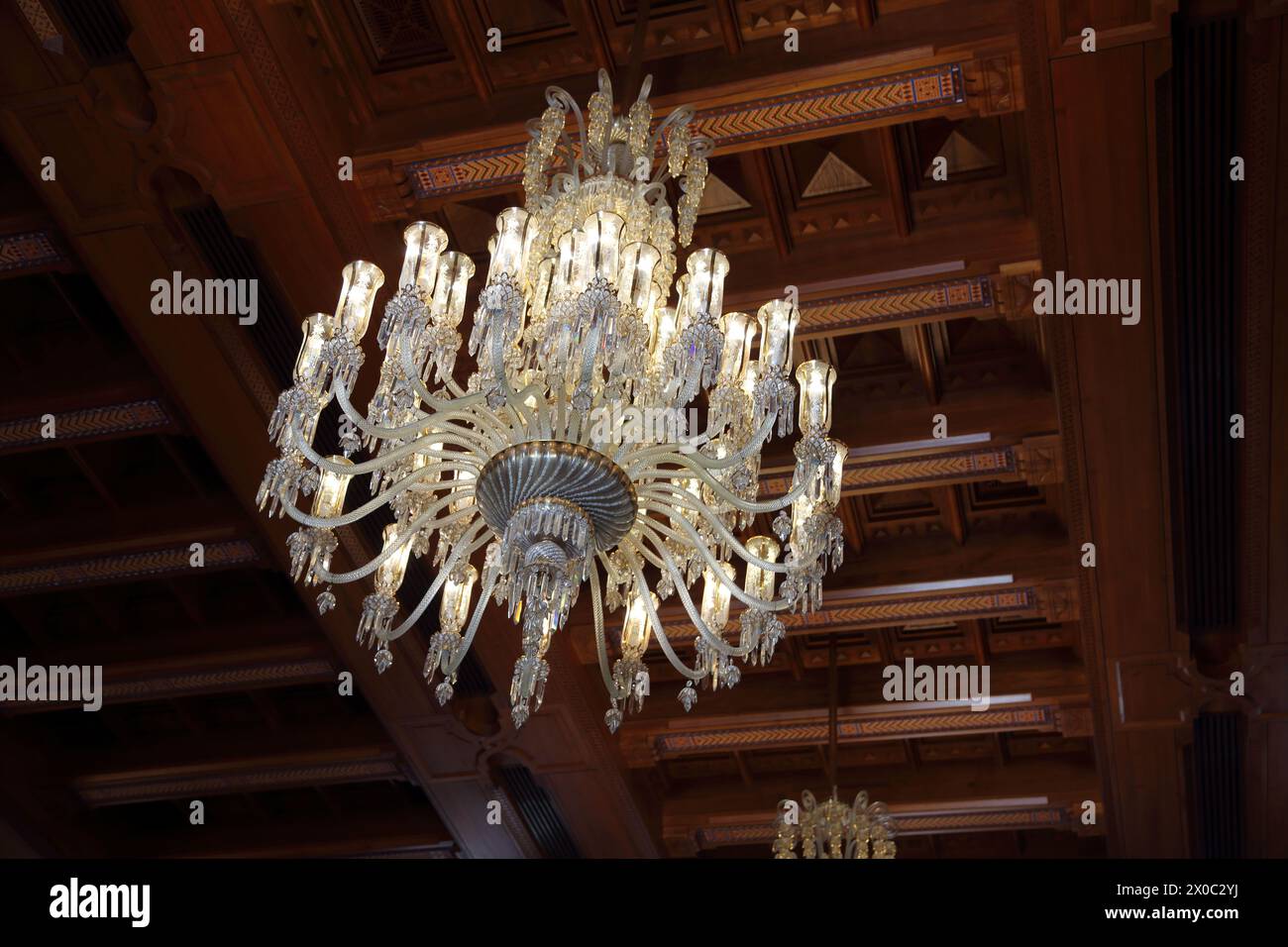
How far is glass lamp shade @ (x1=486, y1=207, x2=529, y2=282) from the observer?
13.9 feet

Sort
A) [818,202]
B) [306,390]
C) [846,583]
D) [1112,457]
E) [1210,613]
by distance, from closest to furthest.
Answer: [306,390] → [818,202] → [1112,457] → [1210,613] → [846,583]

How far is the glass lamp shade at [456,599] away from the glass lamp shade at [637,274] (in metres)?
1.30

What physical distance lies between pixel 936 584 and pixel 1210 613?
163cm

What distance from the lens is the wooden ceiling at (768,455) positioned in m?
5.82

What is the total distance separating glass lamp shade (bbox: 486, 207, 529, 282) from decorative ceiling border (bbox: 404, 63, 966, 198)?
179 cm

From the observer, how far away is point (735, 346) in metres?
4.60

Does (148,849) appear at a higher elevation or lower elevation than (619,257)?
lower

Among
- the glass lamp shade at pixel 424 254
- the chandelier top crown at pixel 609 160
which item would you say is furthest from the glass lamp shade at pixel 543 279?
the glass lamp shade at pixel 424 254

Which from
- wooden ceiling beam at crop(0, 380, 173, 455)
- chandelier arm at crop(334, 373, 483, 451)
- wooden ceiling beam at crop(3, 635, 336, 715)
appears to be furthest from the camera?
wooden ceiling beam at crop(3, 635, 336, 715)

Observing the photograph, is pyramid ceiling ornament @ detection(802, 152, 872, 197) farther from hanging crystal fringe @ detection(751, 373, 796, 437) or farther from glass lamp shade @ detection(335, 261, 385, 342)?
glass lamp shade @ detection(335, 261, 385, 342)

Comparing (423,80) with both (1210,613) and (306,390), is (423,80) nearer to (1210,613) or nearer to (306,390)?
(306,390)

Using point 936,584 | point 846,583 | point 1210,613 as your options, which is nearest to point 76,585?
point 846,583

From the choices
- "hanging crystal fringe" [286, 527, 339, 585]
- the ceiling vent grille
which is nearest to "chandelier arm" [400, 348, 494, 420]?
"hanging crystal fringe" [286, 527, 339, 585]

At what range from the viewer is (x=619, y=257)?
4262 mm
